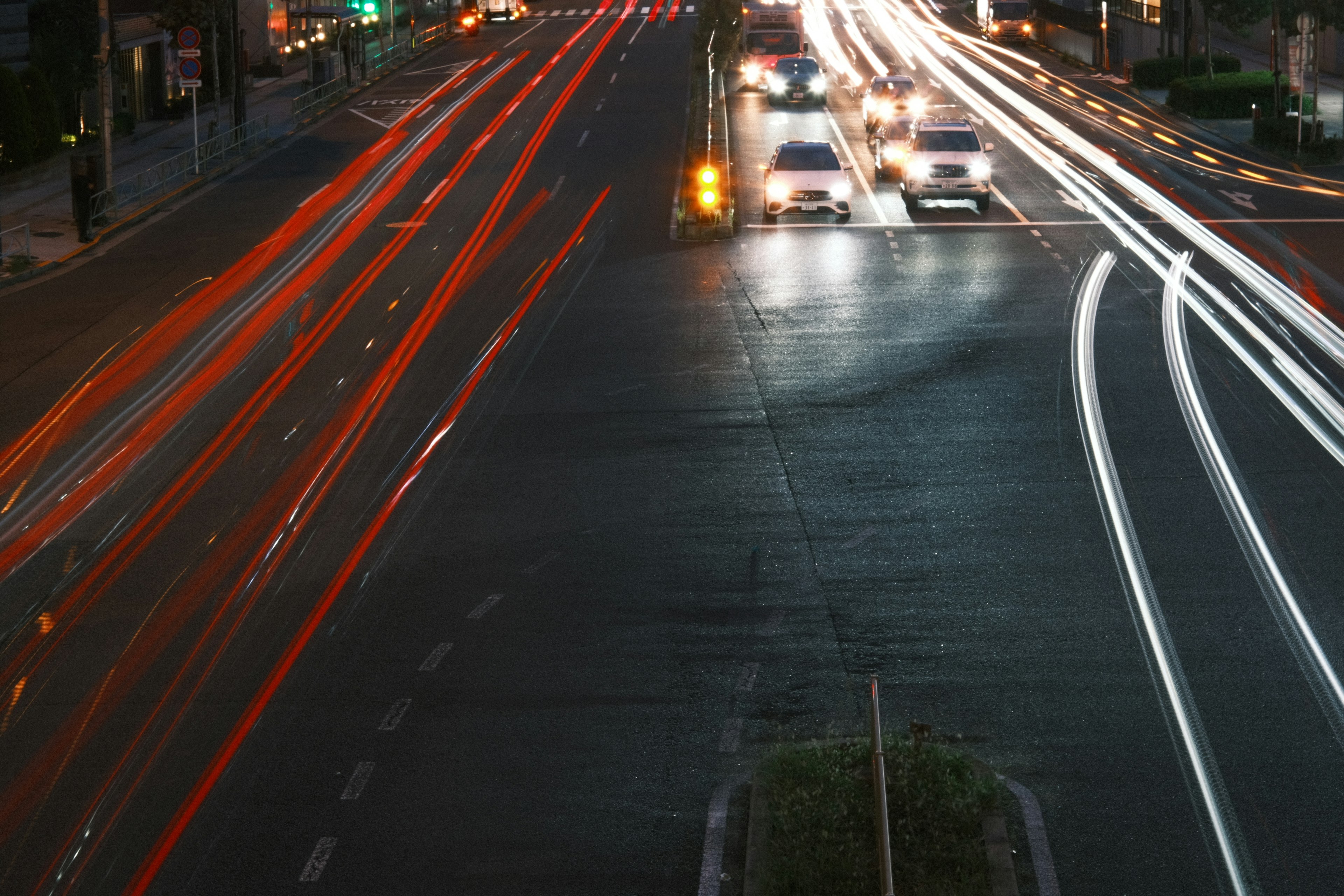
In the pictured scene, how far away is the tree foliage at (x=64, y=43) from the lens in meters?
43.1

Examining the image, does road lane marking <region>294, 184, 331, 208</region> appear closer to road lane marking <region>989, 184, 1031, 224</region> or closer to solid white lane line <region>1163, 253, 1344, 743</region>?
road lane marking <region>989, 184, 1031, 224</region>

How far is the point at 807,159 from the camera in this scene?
32.4 meters

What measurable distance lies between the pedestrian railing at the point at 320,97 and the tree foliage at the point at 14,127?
910 centimetres

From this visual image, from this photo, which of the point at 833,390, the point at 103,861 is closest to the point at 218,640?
the point at 103,861

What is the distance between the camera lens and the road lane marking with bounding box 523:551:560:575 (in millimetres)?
13797

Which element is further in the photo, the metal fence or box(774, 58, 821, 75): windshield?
box(774, 58, 821, 75): windshield

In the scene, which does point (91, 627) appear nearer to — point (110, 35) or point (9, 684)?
point (9, 684)

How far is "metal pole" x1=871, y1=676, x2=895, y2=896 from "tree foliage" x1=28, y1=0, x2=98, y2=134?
129 feet

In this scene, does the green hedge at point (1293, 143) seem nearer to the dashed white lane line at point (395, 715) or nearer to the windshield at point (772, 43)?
the windshield at point (772, 43)

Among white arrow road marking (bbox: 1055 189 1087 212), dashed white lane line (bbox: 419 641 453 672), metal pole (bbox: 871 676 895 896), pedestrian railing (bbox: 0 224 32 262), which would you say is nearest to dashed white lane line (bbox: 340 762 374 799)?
dashed white lane line (bbox: 419 641 453 672)

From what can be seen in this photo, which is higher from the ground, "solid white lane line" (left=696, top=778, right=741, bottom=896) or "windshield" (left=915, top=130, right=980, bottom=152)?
"windshield" (left=915, top=130, right=980, bottom=152)

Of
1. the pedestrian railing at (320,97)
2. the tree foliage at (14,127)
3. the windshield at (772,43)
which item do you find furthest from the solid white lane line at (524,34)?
the tree foliage at (14,127)

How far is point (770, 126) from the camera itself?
151 ft

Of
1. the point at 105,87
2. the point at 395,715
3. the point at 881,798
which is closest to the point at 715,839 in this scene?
the point at 881,798
